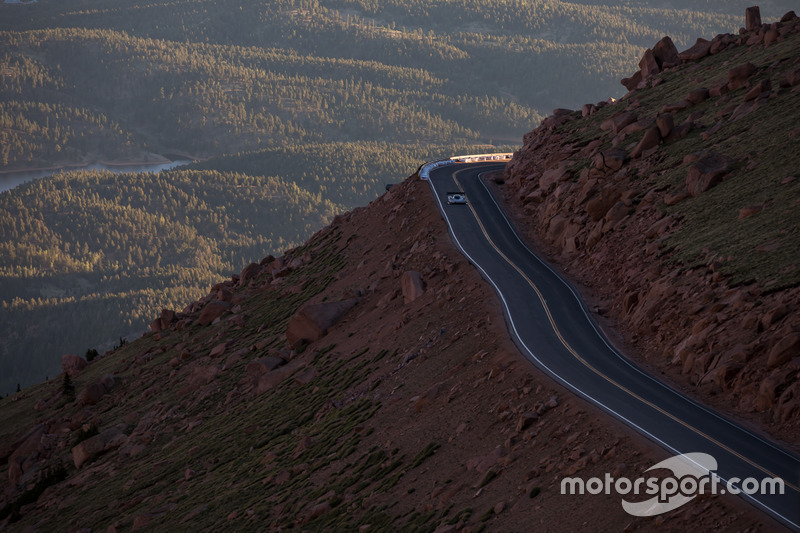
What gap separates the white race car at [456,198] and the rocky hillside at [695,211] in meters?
4.15

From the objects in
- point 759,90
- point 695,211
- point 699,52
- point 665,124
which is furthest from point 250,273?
point 759,90

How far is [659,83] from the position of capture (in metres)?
68.4

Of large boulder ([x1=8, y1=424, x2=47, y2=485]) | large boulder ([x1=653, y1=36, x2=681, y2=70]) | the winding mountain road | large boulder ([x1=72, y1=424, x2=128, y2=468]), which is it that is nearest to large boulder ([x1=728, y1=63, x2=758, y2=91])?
large boulder ([x1=653, y1=36, x2=681, y2=70])

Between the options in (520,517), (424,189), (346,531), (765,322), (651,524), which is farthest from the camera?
(424,189)

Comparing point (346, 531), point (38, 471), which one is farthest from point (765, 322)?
point (38, 471)

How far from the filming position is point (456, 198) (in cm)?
6384

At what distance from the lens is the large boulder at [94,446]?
5463 centimetres

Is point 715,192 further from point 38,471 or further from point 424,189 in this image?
point 38,471

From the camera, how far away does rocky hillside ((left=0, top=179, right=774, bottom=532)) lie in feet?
97.2

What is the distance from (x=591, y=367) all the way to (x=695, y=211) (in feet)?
46.8

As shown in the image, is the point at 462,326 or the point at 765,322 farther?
the point at 462,326

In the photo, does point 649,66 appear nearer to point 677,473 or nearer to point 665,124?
point 665,124

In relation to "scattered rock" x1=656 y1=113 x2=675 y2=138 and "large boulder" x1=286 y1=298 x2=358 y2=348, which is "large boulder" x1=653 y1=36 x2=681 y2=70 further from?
"large boulder" x1=286 y1=298 x2=358 y2=348

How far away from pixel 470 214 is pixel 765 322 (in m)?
29.9
